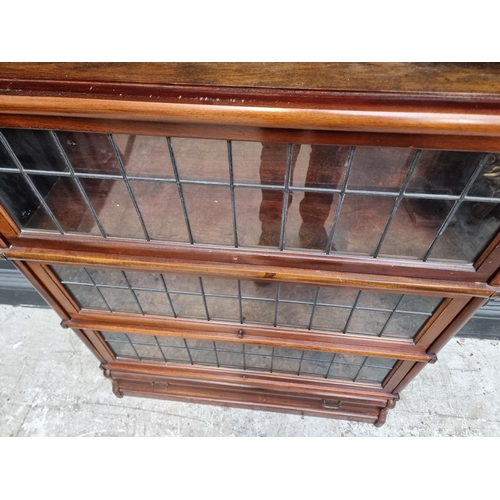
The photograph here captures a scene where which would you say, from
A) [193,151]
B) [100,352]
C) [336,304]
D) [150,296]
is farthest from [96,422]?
[193,151]

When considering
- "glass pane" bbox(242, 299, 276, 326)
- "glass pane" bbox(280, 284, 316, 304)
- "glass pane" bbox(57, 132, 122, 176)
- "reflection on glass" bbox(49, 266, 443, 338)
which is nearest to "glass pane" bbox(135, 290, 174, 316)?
"reflection on glass" bbox(49, 266, 443, 338)

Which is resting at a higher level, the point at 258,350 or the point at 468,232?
the point at 468,232

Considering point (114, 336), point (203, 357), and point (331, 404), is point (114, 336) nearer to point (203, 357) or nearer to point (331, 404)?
point (203, 357)

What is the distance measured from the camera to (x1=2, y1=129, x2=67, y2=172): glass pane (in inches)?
26.7

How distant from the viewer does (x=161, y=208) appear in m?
0.80

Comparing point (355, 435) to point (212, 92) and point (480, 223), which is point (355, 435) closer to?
point (480, 223)

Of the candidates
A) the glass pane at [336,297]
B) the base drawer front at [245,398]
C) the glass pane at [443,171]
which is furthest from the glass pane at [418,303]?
the base drawer front at [245,398]

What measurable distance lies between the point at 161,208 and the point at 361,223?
0.39 meters

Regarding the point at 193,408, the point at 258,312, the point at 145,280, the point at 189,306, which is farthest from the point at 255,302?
the point at 193,408

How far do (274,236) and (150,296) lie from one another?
0.46 metres

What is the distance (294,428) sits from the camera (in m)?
1.48

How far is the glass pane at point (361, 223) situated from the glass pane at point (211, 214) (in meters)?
0.21

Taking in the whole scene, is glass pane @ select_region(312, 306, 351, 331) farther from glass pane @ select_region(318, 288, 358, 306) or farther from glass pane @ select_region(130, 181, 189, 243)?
glass pane @ select_region(130, 181, 189, 243)

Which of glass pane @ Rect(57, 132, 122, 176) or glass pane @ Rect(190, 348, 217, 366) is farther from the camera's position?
glass pane @ Rect(190, 348, 217, 366)
